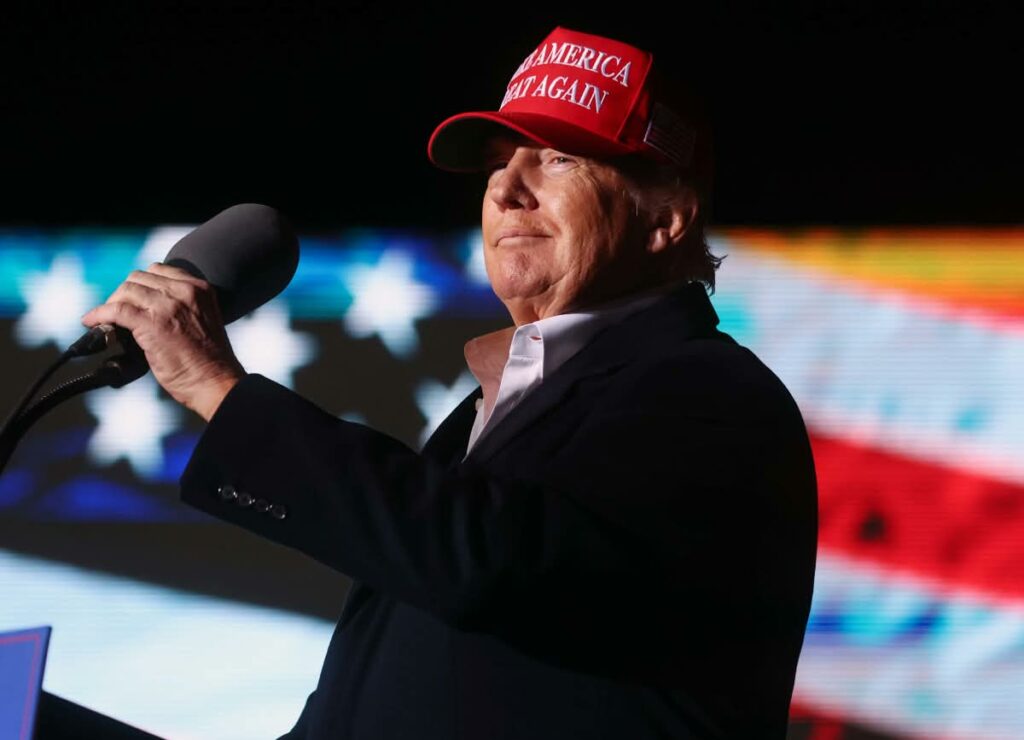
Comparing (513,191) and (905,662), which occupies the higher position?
(513,191)

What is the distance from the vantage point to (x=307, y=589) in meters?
2.79

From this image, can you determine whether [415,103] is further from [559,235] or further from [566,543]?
[566,543]

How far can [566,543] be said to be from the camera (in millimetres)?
877

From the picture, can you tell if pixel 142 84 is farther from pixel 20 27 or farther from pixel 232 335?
pixel 232 335

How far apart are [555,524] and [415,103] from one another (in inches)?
83.5

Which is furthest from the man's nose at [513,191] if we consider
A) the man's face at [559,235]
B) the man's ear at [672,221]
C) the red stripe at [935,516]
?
the red stripe at [935,516]

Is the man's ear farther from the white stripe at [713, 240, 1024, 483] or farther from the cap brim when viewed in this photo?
the white stripe at [713, 240, 1024, 483]

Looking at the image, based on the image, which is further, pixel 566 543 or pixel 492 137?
pixel 492 137

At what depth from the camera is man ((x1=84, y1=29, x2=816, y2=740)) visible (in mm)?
874

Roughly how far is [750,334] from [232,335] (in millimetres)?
1153

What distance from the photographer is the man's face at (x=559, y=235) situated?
48.9 inches

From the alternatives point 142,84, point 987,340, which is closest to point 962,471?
point 987,340

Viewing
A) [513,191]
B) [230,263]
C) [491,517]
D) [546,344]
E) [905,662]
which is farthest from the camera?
[905,662]

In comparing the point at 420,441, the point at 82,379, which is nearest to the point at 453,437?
the point at 82,379
